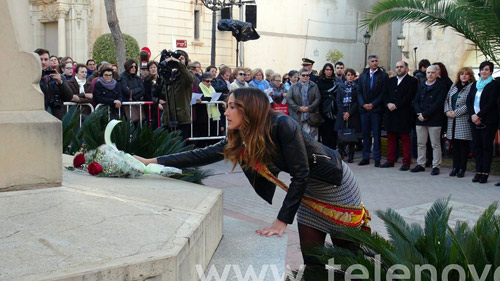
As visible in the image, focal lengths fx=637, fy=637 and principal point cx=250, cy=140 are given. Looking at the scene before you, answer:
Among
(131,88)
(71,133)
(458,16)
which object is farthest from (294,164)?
(458,16)

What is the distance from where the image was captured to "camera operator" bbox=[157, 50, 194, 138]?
1105cm

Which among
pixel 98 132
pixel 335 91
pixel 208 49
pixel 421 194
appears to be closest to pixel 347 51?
pixel 208 49

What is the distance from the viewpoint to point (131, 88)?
479 inches

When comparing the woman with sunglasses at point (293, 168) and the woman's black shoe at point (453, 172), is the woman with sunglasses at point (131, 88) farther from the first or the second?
the woman with sunglasses at point (293, 168)

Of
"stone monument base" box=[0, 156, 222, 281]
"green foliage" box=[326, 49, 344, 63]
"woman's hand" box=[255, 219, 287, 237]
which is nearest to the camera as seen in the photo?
"stone monument base" box=[0, 156, 222, 281]

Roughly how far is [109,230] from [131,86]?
8.84 meters

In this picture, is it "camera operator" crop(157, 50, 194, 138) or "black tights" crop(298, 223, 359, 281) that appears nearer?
"black tights" crop(298, 223, 359, 281)

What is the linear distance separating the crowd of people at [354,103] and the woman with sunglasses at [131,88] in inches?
0.8

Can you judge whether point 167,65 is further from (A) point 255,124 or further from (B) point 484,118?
(A) point 255,124

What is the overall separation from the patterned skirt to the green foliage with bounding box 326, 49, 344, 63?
34711 mm

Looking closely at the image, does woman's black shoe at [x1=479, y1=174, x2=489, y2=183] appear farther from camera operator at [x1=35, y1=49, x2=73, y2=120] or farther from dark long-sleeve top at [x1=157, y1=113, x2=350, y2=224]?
dark long-sleeve top at [x1=157, y1=113, x2=350, y2=224]

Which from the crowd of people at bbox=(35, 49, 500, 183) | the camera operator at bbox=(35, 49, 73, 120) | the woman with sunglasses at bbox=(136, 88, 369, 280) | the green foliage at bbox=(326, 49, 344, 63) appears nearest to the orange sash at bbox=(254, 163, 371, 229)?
the woman with sunglasses at bbox=(136, 88, 369, 280)

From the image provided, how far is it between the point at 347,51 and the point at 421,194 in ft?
106

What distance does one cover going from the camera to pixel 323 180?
416 cm
